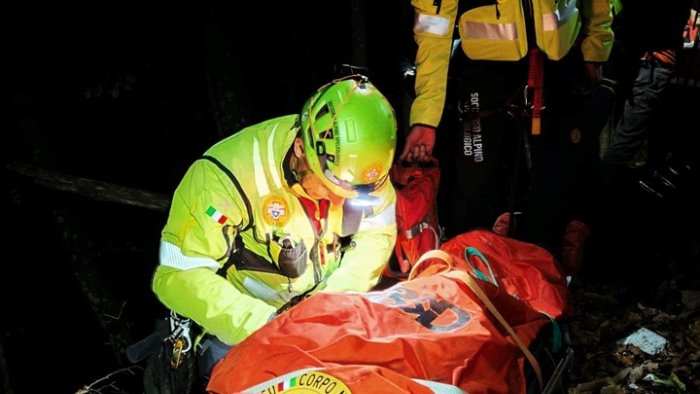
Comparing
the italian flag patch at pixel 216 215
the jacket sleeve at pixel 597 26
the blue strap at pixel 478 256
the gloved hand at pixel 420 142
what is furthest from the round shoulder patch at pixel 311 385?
the jacket sleeve at pixel 597 26

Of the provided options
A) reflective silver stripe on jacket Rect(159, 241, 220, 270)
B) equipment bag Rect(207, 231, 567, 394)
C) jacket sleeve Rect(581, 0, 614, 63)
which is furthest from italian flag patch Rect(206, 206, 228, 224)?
jacket sleeve Rect(581, 0, 614, 63)

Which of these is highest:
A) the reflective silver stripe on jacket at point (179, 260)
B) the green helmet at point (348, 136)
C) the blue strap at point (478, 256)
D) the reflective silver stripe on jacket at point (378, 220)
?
the green helmet at point (348, 136)

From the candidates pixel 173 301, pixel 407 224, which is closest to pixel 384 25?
pixel 407 224

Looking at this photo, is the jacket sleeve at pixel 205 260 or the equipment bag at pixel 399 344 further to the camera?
the jacket sleeve at pixel 205 260

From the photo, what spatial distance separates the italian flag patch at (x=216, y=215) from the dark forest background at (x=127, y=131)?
6.12ft

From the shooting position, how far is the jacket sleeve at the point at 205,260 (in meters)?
2.35

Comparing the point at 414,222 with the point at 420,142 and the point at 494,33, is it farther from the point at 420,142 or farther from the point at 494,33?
the point at 494,33

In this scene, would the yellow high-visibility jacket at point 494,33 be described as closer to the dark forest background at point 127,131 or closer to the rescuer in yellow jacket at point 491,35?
the rescuer in yellow jacket at point 491,35

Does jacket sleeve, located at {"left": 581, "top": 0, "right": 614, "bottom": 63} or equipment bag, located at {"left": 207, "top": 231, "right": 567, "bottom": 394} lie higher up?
jacket sleeve, located at {"left": 581, "top": 0, "right": 614, "bottom": 63}

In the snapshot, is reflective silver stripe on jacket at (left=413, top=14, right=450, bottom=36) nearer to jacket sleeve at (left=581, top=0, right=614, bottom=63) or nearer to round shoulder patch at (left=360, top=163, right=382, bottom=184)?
jacket sleeve at (left=581, top=0, right=614, bottom=63)

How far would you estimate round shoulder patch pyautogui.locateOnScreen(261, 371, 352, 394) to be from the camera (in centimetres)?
190

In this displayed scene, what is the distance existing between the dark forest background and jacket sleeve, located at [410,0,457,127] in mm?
804

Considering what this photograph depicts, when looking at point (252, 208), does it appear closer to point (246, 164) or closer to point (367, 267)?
→ point (246, 164)

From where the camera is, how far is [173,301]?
8.01 feet
